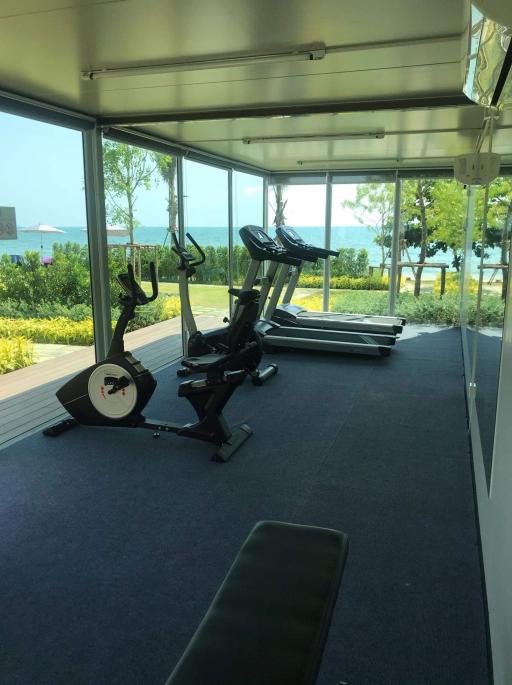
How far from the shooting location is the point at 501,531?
6.24 ft

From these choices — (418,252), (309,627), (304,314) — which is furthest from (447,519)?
(418,252)

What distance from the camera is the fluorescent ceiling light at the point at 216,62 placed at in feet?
9.31

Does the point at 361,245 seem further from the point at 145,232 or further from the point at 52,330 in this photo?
the point at 52,330

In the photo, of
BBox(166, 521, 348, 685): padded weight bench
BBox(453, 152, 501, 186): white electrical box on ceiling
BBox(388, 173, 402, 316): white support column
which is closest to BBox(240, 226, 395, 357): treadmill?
BBox(453, 152, 501, 186): white electrical box on ceiling

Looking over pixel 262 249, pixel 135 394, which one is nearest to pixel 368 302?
pixel 262 249

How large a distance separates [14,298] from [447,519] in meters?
3.84

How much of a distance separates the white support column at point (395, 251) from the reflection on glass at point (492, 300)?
195 inches

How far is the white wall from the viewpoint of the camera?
1.67 m

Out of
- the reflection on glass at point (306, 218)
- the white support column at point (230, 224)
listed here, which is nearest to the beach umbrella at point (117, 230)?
the white support column at point (230, 224)

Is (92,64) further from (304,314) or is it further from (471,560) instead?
(304,314)

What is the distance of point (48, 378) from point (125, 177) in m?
2.19

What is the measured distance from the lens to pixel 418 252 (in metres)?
9.01

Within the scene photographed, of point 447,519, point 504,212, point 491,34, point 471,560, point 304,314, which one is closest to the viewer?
point 491,34

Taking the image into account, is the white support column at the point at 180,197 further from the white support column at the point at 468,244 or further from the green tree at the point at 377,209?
the green tree at the point at 377,209
